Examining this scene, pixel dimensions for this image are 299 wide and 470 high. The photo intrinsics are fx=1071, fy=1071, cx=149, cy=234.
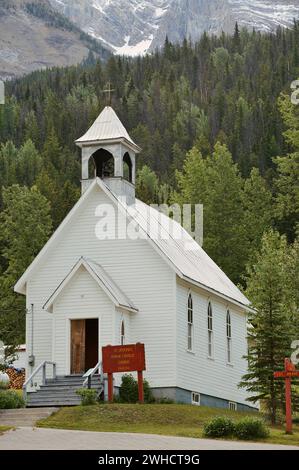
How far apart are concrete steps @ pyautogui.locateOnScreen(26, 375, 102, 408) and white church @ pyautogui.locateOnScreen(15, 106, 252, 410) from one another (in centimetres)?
5

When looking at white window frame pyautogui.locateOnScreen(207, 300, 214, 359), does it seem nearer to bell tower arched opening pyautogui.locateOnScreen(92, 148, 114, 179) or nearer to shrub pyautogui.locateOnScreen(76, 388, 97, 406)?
bell tower arched opening pyautogui.locateOnScreen(92, 148, 114, 179)

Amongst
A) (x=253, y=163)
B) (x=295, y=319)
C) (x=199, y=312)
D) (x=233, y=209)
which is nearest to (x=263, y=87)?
(x=253, y=163)

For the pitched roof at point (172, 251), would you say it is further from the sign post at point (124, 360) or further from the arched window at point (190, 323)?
the sign post at point (124, 360)

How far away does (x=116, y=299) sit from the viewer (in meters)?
40.7

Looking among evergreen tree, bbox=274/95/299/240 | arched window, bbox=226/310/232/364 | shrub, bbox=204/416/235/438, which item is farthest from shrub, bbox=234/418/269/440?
evergreen tree, bbox=274/95/299/240

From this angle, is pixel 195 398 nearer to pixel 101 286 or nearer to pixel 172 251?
pixel 172 251

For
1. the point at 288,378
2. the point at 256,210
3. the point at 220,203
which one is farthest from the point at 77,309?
the point at 256,210

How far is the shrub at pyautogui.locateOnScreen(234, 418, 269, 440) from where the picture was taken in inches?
1223

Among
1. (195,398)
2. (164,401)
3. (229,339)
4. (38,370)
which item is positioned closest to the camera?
(38,370)

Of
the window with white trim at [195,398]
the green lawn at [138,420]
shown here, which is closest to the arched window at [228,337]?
the window with white trim at [195,398]

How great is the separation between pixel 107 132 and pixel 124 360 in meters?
12.5

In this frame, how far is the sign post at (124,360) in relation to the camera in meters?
36.8

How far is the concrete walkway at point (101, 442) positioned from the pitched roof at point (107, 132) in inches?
692

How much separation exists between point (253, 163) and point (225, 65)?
67138 mm
